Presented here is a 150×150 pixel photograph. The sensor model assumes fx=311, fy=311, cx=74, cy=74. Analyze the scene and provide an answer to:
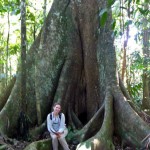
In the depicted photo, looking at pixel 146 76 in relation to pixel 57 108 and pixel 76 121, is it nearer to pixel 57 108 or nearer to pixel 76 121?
pixel 76 121

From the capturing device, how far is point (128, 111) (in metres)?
6.87

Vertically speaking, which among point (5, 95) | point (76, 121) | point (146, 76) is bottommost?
point (76, 121)

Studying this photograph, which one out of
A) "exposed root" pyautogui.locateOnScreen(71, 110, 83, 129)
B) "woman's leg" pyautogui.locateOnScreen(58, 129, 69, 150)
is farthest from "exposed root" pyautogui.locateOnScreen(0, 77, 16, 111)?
"woman's leg" pyautogui.locateOnScreen(58, 129, 69, 150)

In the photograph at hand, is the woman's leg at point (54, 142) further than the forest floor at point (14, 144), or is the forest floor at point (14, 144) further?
the woman's leg at point (54, 142)

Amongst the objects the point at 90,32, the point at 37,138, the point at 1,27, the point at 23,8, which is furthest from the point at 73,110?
the point at 1,27

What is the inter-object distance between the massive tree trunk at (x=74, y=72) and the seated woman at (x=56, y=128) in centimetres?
95

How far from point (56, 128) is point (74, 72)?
233 cm

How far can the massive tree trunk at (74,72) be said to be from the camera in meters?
7.32

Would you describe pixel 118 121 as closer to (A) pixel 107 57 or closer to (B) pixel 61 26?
(A) pixel 107 57

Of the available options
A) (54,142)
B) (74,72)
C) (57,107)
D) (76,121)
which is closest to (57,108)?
(57,107)

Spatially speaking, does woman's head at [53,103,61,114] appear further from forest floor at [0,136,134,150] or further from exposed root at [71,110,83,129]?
exposed root at [71,110,83,129]

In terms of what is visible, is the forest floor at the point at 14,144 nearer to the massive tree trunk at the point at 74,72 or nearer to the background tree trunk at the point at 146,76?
the massive tree trunk at the point at 74,72

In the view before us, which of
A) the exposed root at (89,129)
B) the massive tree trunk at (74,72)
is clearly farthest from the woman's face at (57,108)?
the massive tree trunk at (74,72)

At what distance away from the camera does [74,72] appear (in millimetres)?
8383
